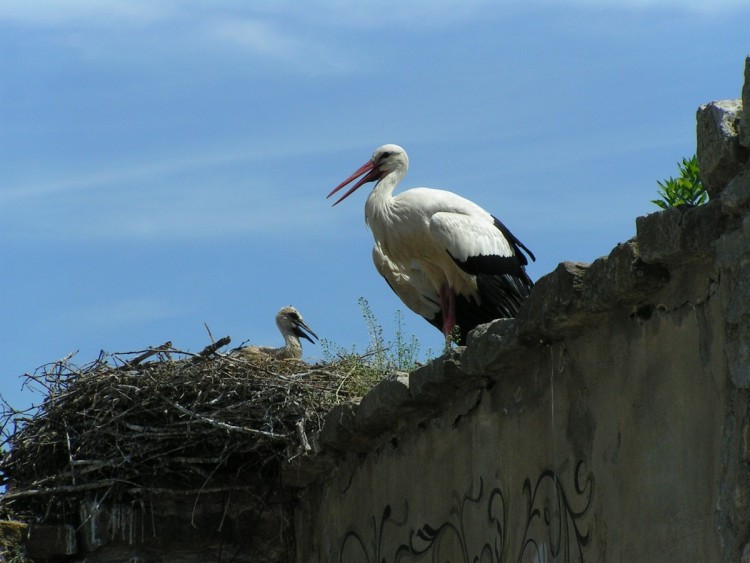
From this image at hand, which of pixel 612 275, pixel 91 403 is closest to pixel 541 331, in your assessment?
pixel 612 275

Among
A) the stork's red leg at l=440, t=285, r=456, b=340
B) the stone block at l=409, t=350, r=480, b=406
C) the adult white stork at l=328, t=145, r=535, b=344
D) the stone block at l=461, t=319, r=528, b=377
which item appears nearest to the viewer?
the stone block at l=461, t=319, r=528, b=377

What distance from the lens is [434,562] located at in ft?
17.4

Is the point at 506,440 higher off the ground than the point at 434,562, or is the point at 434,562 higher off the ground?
the point at 506,440

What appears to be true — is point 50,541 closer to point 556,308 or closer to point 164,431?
point 164,431

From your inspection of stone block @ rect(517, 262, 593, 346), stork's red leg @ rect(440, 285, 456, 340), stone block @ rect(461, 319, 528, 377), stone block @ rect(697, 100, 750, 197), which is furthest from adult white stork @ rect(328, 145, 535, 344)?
stone block @ rect(697, 100, 750, 197)

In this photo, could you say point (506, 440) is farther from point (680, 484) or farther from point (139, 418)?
point (139, 418)

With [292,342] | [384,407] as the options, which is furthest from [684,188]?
[292,342]

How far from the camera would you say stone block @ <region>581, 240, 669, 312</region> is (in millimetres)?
3641

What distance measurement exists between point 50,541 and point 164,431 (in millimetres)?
843

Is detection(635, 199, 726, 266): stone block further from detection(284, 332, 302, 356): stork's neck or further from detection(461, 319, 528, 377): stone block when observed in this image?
detection(284, 332, 302, 356): stork's neck

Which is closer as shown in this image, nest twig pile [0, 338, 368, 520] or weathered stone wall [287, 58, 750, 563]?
weathered stone wall [287, 58, 750, 563]

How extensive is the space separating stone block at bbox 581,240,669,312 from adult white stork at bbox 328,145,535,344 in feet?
14.8

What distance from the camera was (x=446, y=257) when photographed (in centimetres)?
872

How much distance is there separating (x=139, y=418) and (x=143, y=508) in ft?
1.94
